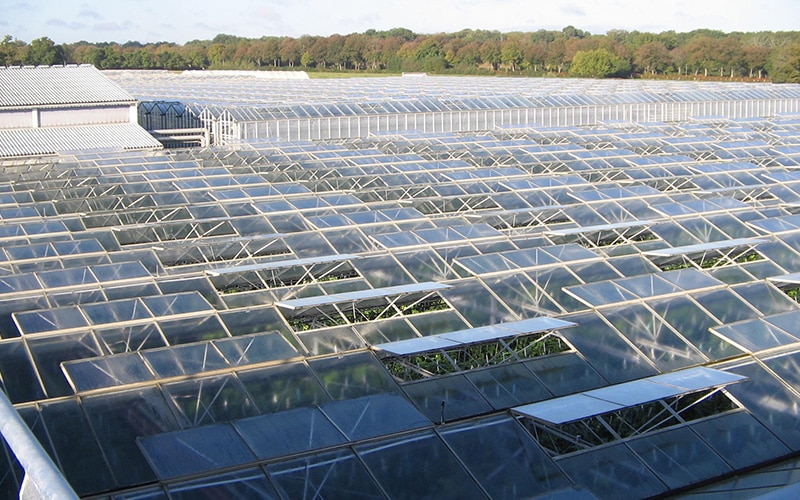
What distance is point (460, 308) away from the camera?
17.7 m

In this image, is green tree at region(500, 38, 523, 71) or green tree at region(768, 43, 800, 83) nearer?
green tree at region(768, 43, 800, 83)

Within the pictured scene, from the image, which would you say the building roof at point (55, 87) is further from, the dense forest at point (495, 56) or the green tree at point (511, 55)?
the green tree at point (511, 55)

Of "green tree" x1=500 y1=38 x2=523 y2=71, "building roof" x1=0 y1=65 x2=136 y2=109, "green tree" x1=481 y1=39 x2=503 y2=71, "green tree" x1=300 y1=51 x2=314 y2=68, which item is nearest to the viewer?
"building roof" x1=0 y1=65 x2=136 y2=109

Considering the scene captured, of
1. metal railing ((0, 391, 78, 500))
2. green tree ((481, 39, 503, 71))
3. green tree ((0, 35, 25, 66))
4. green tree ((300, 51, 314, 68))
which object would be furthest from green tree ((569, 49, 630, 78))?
metal railing ((0, 391, 78, 500))

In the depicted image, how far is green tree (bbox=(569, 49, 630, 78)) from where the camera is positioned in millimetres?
101438

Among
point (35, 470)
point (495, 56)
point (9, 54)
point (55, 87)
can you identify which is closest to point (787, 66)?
point (495, 56)

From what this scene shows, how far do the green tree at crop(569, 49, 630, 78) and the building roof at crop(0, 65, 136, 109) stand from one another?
224 feet

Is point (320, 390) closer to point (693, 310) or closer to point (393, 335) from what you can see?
point (393, 335)

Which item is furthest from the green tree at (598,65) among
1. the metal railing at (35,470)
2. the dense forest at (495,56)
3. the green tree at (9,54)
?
the metal railing at (35,470)

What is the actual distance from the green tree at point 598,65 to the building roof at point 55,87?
6823 cm

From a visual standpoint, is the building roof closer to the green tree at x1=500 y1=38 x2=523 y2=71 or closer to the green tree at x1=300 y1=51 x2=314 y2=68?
Result: the green tree at x1=500 y1=38 x2=523 y2=71

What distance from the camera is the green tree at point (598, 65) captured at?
333ft

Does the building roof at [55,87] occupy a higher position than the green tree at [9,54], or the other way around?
the green tree at [9,54]

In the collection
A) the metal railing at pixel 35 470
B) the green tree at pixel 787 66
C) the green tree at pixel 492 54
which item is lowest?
the metal railing at pixel 35 470
